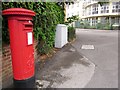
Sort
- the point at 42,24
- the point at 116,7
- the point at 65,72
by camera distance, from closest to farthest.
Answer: the point at 65,72 → the point at 42,24 → the point at 116,7

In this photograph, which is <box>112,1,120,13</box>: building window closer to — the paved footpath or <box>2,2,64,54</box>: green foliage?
the paved footpath

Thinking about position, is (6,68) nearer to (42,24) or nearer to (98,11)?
(42,24)

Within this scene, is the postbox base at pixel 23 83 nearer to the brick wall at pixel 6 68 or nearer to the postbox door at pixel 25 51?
the postbox door at pixel 25 51

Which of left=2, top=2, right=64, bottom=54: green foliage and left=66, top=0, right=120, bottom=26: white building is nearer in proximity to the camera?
left=2, top=2, right=64, bottom=54: green foliage

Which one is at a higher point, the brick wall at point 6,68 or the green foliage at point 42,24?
the green foliage at point 42,24

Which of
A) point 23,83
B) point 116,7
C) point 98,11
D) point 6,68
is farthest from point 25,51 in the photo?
point 98,11

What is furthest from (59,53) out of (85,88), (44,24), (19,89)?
(19,89)

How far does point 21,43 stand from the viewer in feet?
12.5

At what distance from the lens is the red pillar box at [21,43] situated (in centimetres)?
370

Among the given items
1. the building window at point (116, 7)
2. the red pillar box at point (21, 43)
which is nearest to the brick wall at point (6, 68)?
the red pillar box at point (21, 43)

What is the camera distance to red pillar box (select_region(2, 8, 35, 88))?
12.1 ft

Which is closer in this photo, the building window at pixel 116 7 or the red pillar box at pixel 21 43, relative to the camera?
the red pillar box at pixel 21 43

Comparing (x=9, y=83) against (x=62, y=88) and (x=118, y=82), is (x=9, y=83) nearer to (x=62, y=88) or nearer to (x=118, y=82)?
(x=62, y=88)

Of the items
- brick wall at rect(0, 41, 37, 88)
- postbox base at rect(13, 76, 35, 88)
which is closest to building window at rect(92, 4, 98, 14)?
brick wall at rect(0, 41, 37, 88)
